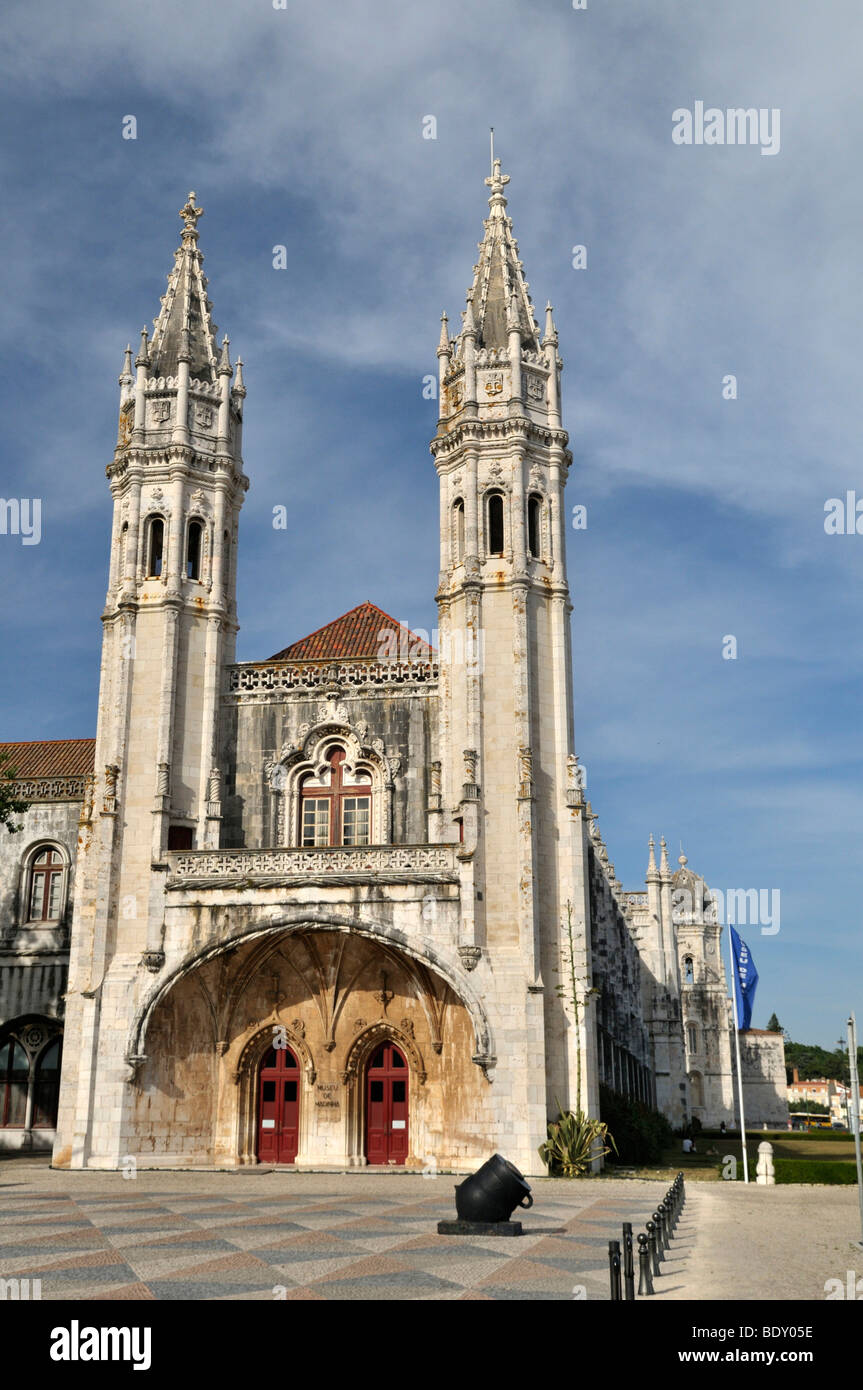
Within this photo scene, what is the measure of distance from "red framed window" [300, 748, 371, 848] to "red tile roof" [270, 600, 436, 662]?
Result: 3352mm

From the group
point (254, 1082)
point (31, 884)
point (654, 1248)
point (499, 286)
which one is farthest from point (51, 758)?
point (654, 1248)

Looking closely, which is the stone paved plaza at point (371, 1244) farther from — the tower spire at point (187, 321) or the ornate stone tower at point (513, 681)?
the tower spire at point (187, 321)

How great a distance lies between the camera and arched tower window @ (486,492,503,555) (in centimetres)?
3238

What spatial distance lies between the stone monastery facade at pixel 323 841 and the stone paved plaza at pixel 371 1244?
5.23 m

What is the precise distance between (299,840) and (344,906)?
13.1 ft

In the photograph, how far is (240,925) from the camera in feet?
94.0

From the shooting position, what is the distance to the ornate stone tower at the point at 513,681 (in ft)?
91.6

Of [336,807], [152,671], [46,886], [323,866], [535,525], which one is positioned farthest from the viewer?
[46,886]

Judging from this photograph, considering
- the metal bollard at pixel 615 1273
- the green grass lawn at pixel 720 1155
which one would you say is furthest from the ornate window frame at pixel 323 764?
the metal bollard at pixel 615 1273

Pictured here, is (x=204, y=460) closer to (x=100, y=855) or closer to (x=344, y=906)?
(x=100, y=855)

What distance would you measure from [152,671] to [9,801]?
18.4ft

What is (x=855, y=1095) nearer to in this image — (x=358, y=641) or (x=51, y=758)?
(x=358, y=641)

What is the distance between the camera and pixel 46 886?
3753cm
